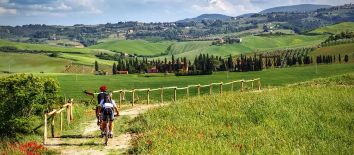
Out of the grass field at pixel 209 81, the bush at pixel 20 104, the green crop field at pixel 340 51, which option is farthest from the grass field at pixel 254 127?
the green crop field at pixel 340 51

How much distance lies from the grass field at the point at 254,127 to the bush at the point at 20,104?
4.93m

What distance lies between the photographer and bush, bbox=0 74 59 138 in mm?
20781

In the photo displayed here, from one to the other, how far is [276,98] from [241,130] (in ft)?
24.7

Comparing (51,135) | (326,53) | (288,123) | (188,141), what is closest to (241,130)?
(288,123)

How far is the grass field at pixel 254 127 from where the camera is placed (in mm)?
13320

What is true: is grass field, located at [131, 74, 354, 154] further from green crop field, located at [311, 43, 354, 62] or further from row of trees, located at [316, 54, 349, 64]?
green crop field, located at [311, 43, 354, 62]

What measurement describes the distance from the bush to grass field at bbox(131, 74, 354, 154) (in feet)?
16.2

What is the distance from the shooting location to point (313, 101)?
851 inches

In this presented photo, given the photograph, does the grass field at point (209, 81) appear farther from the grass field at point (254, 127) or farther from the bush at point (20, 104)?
the bush at point (20, 104)

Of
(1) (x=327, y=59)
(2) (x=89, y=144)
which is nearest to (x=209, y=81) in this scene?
(1) (x=327, y=59)

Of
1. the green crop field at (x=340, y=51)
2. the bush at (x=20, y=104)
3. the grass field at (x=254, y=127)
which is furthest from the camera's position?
the green crop field at (x=340, y=51)

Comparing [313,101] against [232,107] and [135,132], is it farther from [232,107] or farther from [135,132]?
[135,132]

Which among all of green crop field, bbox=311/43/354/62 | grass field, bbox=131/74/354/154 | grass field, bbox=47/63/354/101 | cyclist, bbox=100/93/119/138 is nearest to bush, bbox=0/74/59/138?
cyclist, bbox=100/93/119/138

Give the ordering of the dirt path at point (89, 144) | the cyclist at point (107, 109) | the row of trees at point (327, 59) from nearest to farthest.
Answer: the dirt path at point (89, 144) < the cyclist at point (107, 109) < the row of trees at point (327, 59)
